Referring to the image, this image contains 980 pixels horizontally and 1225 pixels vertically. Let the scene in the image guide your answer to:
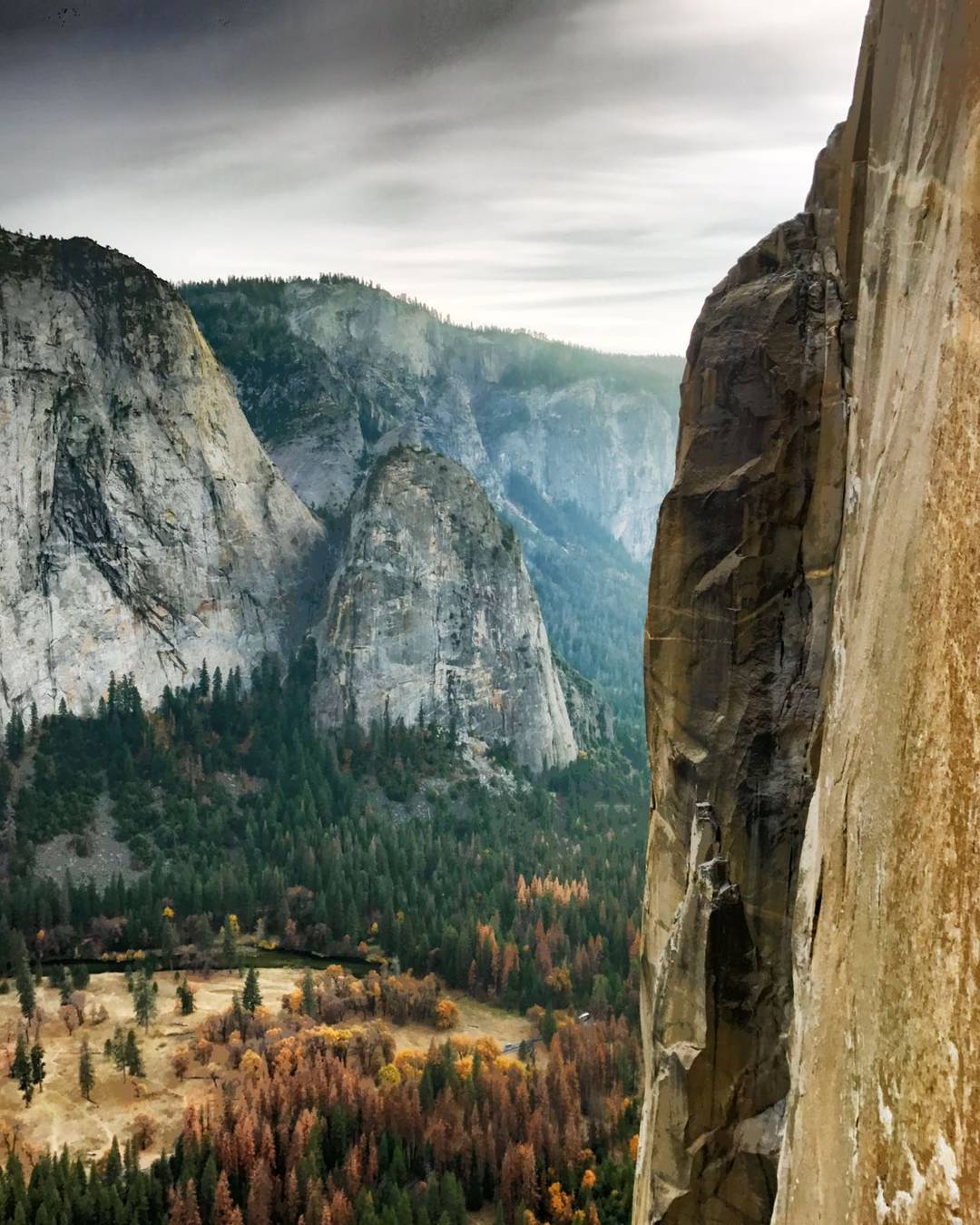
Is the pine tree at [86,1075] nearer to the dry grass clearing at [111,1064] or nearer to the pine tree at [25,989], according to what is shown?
the dry grass clearing at [111,1064]

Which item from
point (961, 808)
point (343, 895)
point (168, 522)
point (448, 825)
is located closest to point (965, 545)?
point (961, 808)

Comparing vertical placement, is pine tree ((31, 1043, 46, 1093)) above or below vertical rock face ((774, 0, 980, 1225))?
below

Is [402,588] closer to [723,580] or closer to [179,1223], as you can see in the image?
[179,1223]

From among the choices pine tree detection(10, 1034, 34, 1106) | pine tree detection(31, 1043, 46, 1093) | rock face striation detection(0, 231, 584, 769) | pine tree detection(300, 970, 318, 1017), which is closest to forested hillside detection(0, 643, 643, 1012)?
rock face striation detection(0, 231, 584, 769)

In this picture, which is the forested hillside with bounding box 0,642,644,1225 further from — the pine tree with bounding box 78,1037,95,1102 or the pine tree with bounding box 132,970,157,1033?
the pine tree with bounding box 78,1037,95,1102

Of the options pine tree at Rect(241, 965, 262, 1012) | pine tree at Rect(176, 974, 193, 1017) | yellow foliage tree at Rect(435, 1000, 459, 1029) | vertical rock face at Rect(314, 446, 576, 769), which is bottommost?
yellow foliage tree at Rect(435, 1000, 459, 1029)
